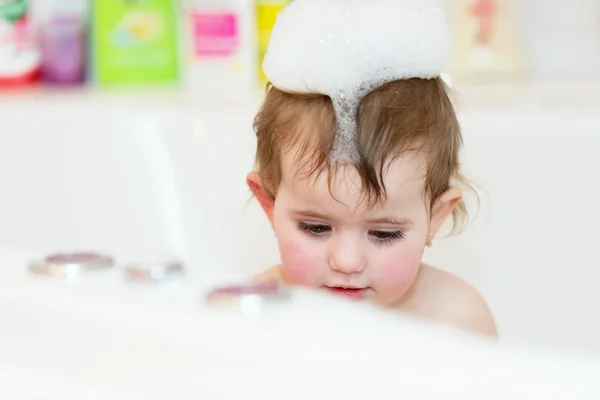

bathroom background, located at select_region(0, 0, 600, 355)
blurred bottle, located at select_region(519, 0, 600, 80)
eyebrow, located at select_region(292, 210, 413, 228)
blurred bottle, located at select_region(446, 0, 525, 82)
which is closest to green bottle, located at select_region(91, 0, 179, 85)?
bathroom background, located at select_region(0, 0, 600, 355)

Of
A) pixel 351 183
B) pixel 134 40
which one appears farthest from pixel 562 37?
pixel 351 183

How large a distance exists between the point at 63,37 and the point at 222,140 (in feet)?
1.68

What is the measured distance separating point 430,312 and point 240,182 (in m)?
0.42

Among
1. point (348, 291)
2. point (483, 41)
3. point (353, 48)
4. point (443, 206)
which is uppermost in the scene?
point (483, 41)

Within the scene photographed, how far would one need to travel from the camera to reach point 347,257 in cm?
92

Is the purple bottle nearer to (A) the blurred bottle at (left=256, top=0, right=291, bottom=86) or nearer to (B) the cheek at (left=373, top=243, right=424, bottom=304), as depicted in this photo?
(A) the blurred bottle at (left=256, top=0, right=291, bottom=86)

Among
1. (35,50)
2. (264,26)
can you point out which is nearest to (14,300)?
(264,26)

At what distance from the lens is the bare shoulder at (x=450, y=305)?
3.65 ft

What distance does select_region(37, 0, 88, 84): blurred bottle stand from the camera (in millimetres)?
1743

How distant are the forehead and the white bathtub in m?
0.37

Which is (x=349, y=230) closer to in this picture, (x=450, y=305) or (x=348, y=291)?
(x=348, y=291)

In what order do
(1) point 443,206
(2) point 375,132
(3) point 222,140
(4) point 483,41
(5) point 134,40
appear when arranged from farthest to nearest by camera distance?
(5) point 134,40 < (4) point 483,41 < (3) point 222,140 < (1) point 443,206 < (2) point 375,132

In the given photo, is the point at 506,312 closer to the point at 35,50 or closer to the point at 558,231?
the point at 558,231

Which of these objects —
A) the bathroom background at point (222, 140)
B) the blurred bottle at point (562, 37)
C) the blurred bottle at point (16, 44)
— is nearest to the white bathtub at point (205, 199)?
the bathroom background at point (222, 140)
